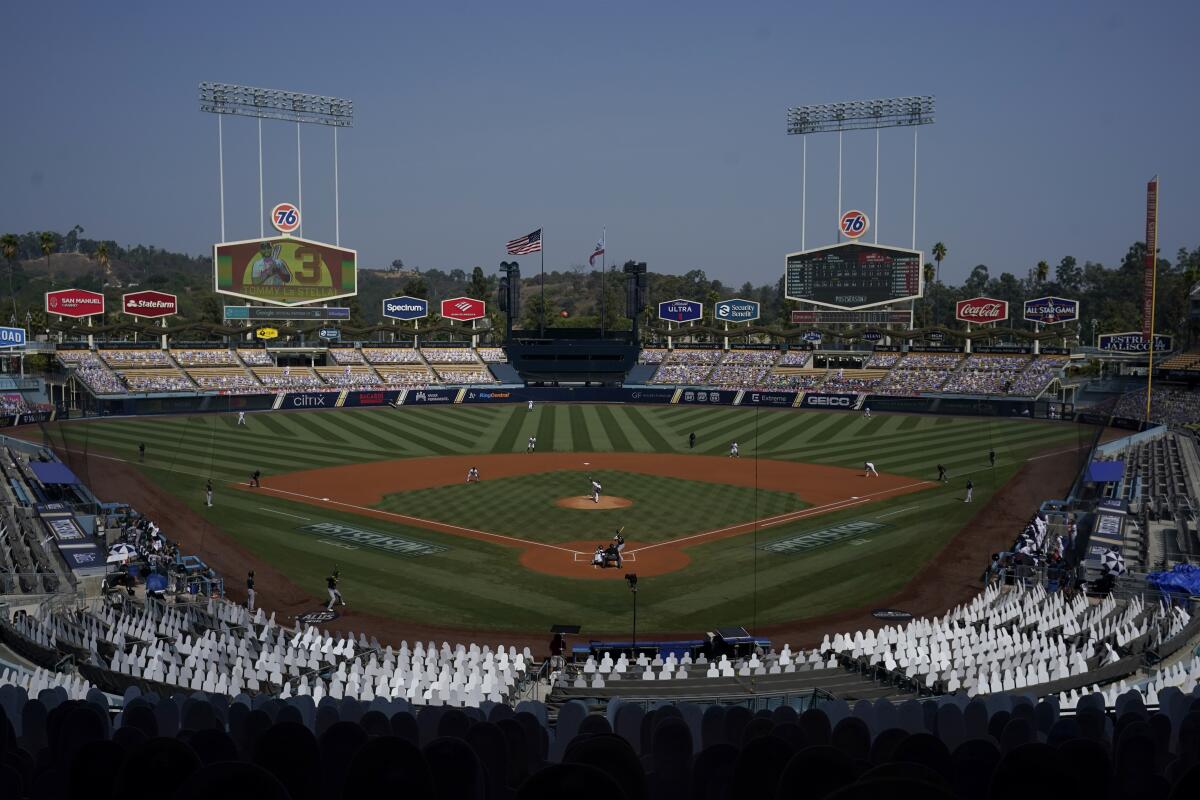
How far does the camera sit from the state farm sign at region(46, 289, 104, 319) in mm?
71375

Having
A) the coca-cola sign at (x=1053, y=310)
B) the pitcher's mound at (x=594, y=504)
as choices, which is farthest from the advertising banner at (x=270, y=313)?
the coca-cola sign at (x=1053, y=310)

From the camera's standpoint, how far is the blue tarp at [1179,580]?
20.0 m

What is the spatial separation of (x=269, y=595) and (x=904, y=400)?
59.0 meters

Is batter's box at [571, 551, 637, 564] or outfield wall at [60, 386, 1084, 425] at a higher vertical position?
outfield wall at [60, 386, 1084, 425]

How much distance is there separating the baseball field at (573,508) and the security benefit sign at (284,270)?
1932cm

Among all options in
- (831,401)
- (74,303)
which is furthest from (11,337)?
(831,401)

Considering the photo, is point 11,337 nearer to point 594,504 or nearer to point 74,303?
point 74,303

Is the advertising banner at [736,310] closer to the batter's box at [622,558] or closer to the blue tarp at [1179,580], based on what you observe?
the batter's box at [622,558]

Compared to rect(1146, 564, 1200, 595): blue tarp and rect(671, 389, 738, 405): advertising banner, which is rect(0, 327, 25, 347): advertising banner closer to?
rect(671, 389, 738, 405): advertising banner

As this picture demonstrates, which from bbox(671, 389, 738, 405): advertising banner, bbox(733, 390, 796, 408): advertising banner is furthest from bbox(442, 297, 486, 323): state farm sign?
bbox(733, 390, 796, 408): advertising banner

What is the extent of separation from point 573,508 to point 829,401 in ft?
148

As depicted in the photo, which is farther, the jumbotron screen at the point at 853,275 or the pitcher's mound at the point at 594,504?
the jumbotron screen at the point at 853,275

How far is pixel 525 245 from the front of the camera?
7725 centimetres

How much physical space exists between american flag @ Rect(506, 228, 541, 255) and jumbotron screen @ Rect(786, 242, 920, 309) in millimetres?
23269
